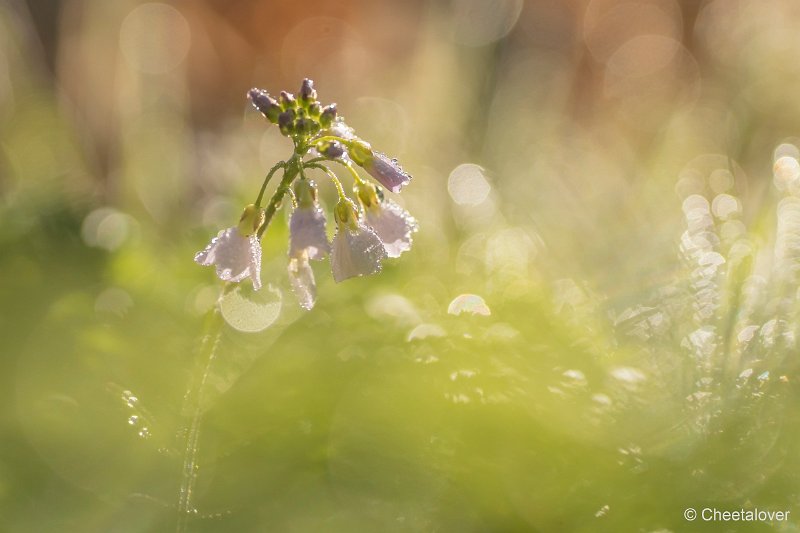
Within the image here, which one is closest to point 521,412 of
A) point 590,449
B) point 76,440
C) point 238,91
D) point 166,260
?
point 590,449

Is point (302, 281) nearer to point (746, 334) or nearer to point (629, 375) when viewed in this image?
point (629, 375)

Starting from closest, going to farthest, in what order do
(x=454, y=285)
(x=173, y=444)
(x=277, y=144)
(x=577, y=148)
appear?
(x=173, y=444) < (x=454, y=285) < (x=277, y=144) < (x=577, y=148)

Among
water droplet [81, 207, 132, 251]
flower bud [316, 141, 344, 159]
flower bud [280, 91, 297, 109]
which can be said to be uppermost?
water droplet [81, 207, 132, 251]

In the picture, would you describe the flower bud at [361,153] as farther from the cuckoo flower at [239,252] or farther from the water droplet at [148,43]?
the water droplet at [148,43]

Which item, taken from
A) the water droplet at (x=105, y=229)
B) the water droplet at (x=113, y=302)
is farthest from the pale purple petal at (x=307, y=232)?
the water droplet at (x=105, y=229)

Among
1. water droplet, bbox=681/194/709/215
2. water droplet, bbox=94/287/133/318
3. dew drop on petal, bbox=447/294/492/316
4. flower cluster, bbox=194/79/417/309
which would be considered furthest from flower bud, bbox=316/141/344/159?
water droplet, bbox=681/194/709/215

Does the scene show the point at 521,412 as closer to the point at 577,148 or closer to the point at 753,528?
the point at 753,528

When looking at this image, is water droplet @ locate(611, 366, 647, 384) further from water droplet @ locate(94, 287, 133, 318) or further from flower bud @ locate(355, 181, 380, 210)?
water droplet @ locate(94, 287, 133, 318)
